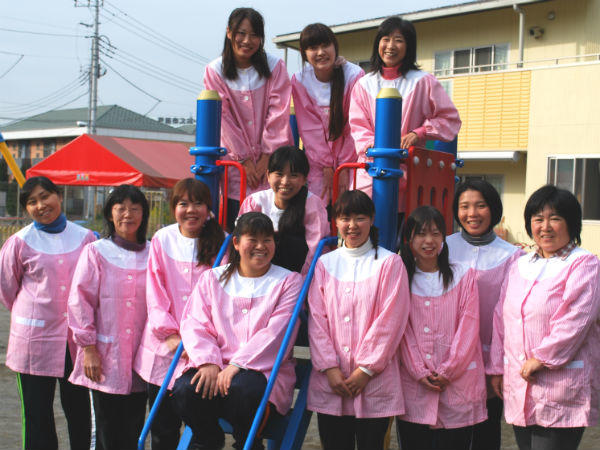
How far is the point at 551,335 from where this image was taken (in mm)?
2818

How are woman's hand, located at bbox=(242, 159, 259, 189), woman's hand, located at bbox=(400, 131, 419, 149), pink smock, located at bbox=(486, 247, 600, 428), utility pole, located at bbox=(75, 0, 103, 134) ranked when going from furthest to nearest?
utility pole, located at bbox=(75, 0, 103, 134) → woman's hand, located at bbox=(242, 159, 259, 189) → woman's hand, located at bbox=(400, 131, 419, 149) → pink smock, located at bbox=(486, 247, 600, 428)

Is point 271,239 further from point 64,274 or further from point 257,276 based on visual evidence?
point 64,274

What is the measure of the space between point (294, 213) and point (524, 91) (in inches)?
446

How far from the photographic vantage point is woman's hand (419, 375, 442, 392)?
301cm

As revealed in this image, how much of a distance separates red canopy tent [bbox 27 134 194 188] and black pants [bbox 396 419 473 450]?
37.4ft

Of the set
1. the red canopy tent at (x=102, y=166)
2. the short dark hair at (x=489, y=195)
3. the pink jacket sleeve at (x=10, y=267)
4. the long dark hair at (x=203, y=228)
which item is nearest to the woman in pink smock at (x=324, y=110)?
the long dark hair at (x=203, y=228)

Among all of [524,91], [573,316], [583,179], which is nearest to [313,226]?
[573,316]

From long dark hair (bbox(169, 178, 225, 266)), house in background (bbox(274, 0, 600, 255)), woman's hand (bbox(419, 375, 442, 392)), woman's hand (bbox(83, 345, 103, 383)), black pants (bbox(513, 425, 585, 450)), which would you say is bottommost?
black pants (bbox(513, 425, 585, 450))

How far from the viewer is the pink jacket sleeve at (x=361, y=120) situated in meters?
4.01

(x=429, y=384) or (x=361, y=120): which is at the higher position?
(x=361, y=120)

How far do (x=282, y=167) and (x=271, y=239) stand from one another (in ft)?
1.61

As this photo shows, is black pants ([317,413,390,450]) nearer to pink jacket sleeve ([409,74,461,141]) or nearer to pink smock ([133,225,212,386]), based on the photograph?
pink smock ([133,225,212,386])

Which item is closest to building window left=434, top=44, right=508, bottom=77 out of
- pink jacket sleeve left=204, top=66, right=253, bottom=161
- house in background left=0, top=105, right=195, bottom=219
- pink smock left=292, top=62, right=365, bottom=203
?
pink smock left=292, top=62, right=365, bottom=203

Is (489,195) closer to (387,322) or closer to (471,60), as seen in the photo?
(387,322)
